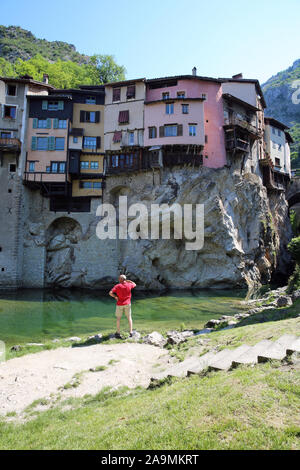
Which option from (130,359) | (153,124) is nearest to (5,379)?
(130,359)

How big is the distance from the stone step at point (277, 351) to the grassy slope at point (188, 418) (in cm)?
33

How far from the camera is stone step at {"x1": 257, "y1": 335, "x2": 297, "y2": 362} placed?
5.83m

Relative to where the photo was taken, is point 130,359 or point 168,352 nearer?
point 130,359

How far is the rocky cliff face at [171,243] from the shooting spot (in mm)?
33844

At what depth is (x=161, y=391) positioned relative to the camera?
604cm

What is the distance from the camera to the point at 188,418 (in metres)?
4.25

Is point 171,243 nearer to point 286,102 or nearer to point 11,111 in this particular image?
point 11,111

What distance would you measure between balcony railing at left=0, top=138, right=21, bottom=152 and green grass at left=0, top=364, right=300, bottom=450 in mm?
34443

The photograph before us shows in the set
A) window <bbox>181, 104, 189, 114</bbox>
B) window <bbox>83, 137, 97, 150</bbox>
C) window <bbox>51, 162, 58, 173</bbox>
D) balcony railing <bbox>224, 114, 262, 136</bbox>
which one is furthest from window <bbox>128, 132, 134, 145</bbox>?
balcony railing <bbox>224, 114, 262, 136</bbox>

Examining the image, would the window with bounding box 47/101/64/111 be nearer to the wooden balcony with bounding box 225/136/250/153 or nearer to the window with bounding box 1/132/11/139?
the window with bounding box 1/132/11/139

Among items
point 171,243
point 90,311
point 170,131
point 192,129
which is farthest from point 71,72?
point 90,311

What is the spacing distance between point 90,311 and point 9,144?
23.7 meters
